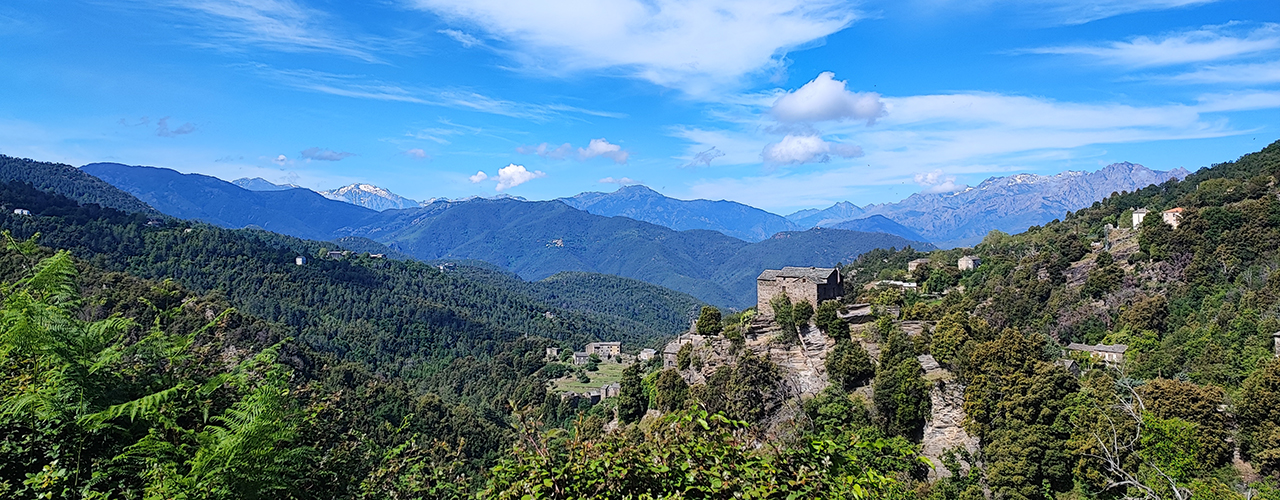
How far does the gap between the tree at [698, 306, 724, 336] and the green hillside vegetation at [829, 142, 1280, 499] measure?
324 inches

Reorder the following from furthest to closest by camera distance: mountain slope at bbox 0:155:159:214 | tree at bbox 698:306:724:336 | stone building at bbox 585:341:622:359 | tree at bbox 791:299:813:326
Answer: mountain slope at bbox 0:155:159:214 < stone building at bbox 585:341:622:359 < tree at bbox 698:306:724:336 < tree at bbox 791:299:813:326

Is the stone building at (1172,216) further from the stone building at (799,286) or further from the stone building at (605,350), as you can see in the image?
the stone building at (605,350)

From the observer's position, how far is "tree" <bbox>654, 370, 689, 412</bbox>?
26.7 metres

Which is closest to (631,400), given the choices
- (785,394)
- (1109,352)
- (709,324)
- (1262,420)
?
(709,324)

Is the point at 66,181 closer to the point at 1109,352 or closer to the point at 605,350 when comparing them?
the point at 605,350

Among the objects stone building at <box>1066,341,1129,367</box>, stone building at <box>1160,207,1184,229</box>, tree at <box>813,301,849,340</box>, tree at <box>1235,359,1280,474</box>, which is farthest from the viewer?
stone building at <box>1160,207,1184,229</box>

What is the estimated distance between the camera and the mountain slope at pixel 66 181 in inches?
6186

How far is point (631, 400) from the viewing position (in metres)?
32.0

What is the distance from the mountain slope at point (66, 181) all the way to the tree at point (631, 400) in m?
172

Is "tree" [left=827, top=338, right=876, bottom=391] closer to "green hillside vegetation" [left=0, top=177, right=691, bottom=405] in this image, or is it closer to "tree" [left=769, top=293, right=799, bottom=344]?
"tree" [left=769, top=293, right=799, bottom=344]

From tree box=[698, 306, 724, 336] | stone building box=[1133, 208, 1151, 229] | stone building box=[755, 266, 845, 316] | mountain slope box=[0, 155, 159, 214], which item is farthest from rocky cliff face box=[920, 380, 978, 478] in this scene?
mountain slope box=[0, 155, 159, 214]

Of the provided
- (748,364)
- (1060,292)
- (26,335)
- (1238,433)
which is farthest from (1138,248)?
(26,335)

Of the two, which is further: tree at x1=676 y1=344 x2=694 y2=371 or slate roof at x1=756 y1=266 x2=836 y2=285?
tree at x1=676 y1=344 x2=694 y2=371

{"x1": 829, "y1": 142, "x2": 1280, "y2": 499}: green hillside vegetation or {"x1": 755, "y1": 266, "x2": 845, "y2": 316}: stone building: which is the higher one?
{"x1": 755, "y1": 266, "x2": 845, "y2": 316}: stone building
